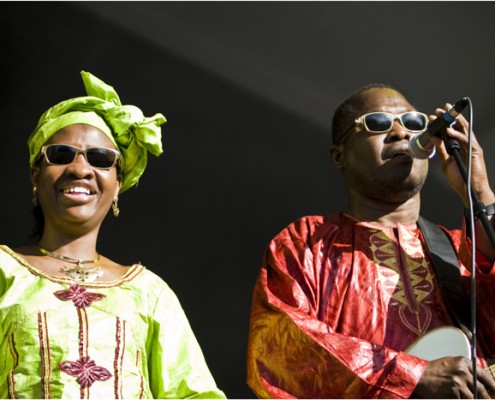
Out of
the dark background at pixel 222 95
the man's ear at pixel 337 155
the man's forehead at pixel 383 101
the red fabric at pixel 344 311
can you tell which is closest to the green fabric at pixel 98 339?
the red fabric at pixel 344 311

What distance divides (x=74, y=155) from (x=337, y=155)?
1194 millimetres

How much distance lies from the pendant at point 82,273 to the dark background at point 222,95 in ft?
4.76

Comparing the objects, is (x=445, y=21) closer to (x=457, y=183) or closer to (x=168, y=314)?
(x=457, y=183)

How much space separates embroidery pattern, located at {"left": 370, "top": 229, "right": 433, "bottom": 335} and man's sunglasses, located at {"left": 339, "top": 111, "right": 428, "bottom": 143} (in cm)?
40

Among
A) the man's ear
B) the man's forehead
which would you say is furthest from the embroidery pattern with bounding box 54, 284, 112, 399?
the man's forehead

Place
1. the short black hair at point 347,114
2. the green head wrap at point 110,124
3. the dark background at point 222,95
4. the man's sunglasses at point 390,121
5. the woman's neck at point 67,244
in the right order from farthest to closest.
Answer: the dark background at point 222,95 → the short black hair at point 347,114 → the man's sunglasses at point 390,121 → the green head wrap at point 110,124 → the woman's neck at point 67,244

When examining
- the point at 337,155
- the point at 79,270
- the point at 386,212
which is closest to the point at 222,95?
the point at 337,155

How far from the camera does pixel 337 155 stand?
5121 millimetres

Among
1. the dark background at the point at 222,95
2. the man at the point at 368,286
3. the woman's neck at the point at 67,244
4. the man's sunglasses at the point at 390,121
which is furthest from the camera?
the dark background at the point at 222,95

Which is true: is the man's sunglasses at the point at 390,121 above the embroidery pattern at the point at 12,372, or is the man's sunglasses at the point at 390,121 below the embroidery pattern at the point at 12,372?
above

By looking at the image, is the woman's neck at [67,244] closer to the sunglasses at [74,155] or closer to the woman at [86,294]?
the woman at [86,294]

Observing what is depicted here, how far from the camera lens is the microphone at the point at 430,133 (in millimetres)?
4128

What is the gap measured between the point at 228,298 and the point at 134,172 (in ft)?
4.34

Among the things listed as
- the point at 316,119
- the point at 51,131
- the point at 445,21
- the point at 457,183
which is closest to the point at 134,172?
the point at 51,131
